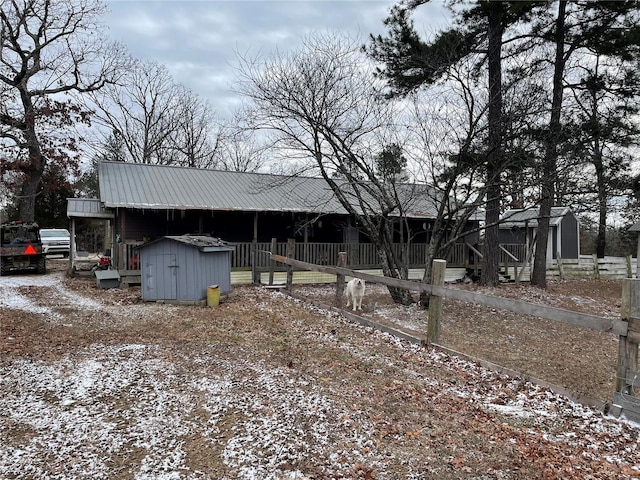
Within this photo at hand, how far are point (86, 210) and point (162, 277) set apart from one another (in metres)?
6.54

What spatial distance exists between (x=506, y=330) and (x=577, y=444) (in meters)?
5.53

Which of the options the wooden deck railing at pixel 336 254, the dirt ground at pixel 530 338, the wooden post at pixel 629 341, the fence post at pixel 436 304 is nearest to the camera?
the wooden post at pixel 629 341

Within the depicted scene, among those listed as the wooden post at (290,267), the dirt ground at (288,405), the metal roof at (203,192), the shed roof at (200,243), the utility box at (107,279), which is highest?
the metal roof at (203,192)

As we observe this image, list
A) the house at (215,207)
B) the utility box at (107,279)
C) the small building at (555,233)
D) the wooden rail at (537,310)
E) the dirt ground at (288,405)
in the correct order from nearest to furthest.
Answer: the dirt ground at (288,405)
the wooden rail at (537,310)
the utility box at (107,279)
the house at (215,207)
the small building at (555,233)

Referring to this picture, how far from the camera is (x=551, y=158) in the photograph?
30.7 feet

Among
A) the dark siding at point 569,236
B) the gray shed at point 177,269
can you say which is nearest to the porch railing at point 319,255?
the gray shed at point 177,269

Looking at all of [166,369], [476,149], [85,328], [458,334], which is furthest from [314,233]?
[166,369]

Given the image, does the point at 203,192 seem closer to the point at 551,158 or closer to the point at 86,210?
the point at 86,210

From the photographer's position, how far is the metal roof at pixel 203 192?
1335cm

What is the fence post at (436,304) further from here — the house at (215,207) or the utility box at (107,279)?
the utility box at (107,279)

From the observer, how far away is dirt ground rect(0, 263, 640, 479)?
3078 millimetres

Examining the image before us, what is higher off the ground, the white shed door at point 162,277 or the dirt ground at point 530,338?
the white shed door at point 162,277

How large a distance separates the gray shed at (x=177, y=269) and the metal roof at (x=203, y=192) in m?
3.60

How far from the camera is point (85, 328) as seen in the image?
705 centimetres
